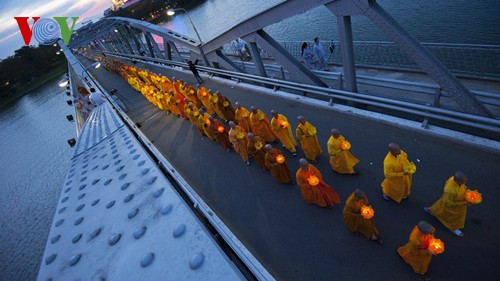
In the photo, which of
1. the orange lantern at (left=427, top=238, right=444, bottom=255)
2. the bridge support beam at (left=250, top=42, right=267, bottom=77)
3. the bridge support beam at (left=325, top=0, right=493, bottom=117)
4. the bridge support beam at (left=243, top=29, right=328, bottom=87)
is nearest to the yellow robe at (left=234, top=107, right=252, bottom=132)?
the bridge support beam at (left=243, top=29, right=328, bottom=87)

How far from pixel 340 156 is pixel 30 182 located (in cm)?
2345

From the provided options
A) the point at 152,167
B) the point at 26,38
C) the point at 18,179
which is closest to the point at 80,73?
the point at 26,38

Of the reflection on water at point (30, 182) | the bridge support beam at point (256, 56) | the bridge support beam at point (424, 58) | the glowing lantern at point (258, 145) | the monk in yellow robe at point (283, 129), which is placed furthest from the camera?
the reflection on water at point (30, 182)

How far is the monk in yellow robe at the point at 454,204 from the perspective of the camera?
4.04 m

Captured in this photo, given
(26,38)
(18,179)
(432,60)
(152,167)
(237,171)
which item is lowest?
(18,179)

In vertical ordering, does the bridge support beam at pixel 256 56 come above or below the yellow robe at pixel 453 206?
above

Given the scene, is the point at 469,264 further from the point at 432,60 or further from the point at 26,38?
the point at 26,38

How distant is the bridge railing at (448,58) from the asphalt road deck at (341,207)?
14.1ft

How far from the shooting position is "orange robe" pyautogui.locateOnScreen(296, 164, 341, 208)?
5.35 m

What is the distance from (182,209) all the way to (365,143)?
16.9ft

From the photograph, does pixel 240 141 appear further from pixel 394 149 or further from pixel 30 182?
pixel 30 182

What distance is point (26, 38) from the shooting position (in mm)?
13125

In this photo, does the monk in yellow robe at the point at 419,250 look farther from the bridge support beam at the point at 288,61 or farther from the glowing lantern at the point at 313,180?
the bridge support beam at the point at 288,61

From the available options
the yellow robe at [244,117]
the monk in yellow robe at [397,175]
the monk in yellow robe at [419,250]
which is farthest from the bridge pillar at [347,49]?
the monk in yellow robe at [419,250]
